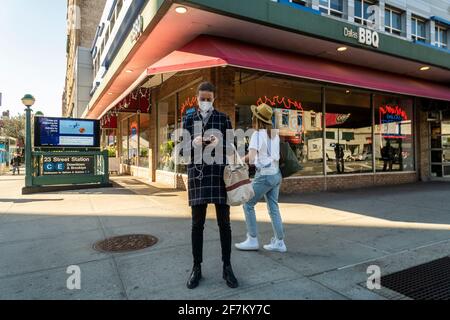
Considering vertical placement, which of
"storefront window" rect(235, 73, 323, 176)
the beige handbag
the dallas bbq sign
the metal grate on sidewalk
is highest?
the dallas bbq sign

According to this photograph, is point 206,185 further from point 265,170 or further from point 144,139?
point 144,139

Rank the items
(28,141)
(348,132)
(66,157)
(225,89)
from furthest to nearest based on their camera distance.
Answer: (348,132) → (66,157) → (28,141) → (225,89)

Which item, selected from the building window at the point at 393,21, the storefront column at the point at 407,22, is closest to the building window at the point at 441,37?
the storefront column at the point at 407,22

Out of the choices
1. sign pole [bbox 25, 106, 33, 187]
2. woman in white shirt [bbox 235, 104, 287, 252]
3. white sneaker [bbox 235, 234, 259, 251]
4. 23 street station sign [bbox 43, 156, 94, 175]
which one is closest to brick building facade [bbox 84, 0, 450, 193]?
23 street station sign [bbox 43, 156, 94, 175]

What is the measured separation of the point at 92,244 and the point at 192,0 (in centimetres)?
487

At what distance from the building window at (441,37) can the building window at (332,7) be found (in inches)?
252

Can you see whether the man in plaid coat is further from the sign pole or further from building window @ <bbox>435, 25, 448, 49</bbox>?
building window @ <bbox>435, 25, 448, 49</bbox>

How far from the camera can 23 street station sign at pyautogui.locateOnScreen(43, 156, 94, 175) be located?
10.2m

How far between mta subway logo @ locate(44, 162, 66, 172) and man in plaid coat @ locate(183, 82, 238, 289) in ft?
28.7

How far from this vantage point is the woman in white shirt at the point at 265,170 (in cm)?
394

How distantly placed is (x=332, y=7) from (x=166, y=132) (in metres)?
8.03

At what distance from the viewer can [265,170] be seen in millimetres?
3961

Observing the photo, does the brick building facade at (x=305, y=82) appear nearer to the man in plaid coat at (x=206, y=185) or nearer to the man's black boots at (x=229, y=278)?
the man in plaid coat at (x=206, y=185)

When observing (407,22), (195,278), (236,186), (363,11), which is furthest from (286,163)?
(407,22)
